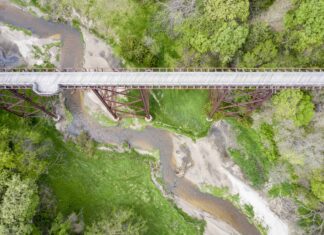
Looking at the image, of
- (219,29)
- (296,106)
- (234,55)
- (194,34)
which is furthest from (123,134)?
(296,106)

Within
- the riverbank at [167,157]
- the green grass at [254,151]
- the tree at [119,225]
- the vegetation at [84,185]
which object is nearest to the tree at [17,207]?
the vegetation at [84,185]

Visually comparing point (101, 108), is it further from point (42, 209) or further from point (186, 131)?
point (42, 209)

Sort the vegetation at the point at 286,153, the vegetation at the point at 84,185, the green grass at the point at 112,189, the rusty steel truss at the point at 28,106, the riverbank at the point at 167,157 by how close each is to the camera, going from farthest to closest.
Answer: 1. the riverbank at the point at 167,157
2. the green grass at the point at 112,189
3. the rusty steel truss at the point at 28,106
4. the vegetation at the point at 84,185
5. the vegetation at the point at 286,153

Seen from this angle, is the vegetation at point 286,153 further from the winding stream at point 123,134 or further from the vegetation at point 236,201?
the winding stream at point 123,134

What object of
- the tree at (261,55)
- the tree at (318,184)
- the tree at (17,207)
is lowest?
the tree at (17,207)

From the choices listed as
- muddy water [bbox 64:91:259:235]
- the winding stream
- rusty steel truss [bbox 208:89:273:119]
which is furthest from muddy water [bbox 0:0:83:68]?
rusty steel truss [bbox 208:89:273:119]

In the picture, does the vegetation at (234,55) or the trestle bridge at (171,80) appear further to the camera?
the vegetation at (234,55)
